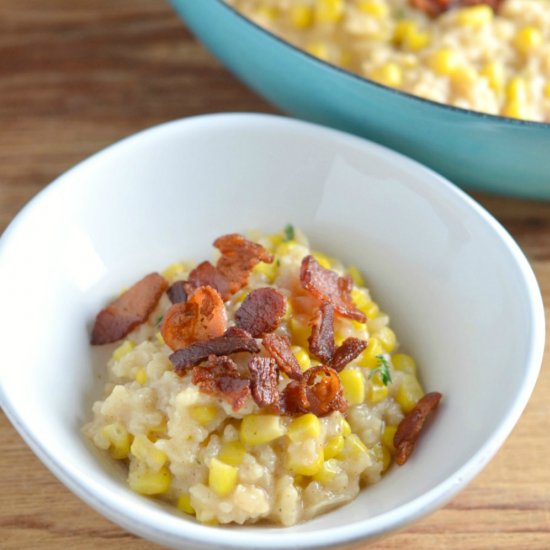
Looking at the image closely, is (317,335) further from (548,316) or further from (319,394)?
(548,316)

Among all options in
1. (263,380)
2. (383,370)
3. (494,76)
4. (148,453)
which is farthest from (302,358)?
(494,76)

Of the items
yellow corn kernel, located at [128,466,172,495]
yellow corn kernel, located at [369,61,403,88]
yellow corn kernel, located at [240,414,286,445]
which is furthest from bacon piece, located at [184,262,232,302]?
yellow corn kernel, located at [369,61,403,88]

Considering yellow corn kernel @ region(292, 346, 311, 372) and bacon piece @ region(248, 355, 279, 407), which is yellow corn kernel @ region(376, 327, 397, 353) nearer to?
yellow corn kernel @ region(292, 346, 311, 372)

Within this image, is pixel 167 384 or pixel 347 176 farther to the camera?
pixel 347 176

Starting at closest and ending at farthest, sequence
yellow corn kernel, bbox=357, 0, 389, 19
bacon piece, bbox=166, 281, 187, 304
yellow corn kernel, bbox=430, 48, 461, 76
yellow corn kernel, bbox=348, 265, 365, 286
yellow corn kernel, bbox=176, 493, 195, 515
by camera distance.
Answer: yellow corn kernel, bbox=176, 493, 195, 515
bacon piece, bbox=166, 281, 187, 304
yellow corn kernel, bbox=348, 265, 365, 286
yellow corn kernel, bbox=430, 48, 461, 76
yellow corn kernel, bbox=357, 0, 389, 19

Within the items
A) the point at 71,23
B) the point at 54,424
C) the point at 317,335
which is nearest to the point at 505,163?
the point at 317,335

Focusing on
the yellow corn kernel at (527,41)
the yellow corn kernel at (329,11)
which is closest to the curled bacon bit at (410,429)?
the yellow corn kernel at (527,41)
